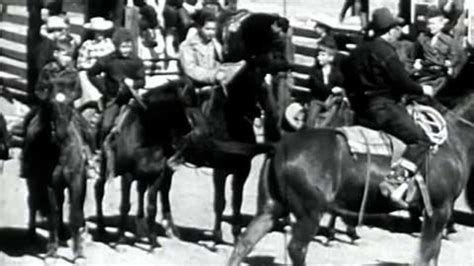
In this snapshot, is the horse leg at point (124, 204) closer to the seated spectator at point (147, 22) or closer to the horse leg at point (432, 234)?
the seated spectator at point (147, 22)

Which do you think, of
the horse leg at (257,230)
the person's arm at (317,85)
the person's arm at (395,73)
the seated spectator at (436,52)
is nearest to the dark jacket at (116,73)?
the person's arm at (317,85)

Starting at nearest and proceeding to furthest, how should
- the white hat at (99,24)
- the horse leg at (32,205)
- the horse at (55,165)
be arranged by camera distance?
the horse at (55,165) → the horse leg at (32,205) → the white hat at (99,24)

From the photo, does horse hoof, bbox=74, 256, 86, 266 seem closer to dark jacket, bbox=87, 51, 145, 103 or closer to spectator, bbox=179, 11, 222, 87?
dark jacket, bbox=87, 51, 145, 103

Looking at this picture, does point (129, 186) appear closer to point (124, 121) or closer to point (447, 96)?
point (124, 121)

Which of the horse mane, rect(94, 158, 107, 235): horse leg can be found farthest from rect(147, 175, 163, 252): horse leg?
the horse mane

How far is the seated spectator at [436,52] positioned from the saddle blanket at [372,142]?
2640 millimetres

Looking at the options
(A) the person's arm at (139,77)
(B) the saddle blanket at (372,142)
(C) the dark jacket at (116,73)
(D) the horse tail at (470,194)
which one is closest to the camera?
(B) the saddle blanket at (372,142)

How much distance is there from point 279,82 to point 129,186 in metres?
1.77

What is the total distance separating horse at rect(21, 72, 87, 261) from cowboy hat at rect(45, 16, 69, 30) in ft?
1.78

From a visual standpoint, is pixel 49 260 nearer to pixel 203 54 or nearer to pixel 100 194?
pixel 100 194

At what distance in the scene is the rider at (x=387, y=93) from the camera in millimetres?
15320

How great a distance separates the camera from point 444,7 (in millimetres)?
18797

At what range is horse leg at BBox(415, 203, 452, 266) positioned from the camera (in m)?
15.8

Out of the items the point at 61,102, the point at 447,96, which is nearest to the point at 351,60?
the point at 447,96
